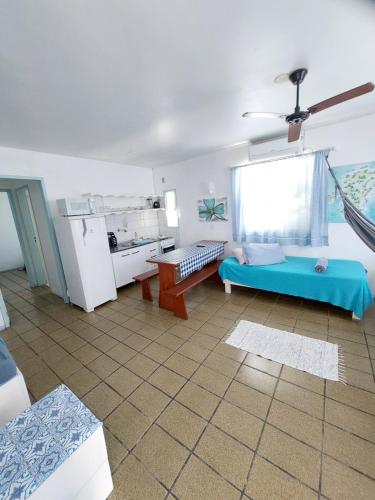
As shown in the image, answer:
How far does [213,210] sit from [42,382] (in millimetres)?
3606

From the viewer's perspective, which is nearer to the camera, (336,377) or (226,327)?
(336,377)

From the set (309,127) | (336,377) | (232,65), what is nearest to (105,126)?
(232,65)

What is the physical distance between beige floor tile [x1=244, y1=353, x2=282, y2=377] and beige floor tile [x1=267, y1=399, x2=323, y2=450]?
32cm

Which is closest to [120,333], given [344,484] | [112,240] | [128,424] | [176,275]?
[176,275]

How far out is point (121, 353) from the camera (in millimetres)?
2227

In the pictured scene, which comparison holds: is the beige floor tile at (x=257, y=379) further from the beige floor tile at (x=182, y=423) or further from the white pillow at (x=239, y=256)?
the white pillow at (x=239, y=256)

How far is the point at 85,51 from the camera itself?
4.25 feet

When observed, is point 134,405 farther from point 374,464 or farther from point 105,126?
point 105,126

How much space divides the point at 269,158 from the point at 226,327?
8.68 ft

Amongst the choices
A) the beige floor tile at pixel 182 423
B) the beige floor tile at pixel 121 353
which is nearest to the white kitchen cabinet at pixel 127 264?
the beige floor tile at pixel 121 353


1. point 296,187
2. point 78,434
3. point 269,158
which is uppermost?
point 269,158

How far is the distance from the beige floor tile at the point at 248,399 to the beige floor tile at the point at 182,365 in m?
0.39

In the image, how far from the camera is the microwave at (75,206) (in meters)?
2.95

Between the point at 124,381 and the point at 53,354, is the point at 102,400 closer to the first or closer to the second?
the point at 124,381
